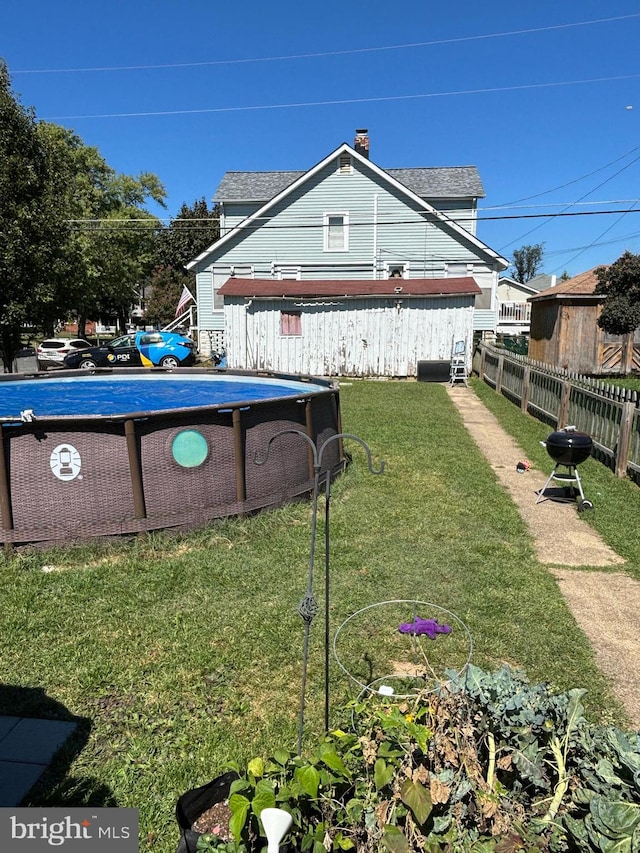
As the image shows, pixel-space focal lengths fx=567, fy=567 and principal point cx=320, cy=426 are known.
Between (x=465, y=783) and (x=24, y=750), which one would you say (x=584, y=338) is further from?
→ (x=24, y=750)

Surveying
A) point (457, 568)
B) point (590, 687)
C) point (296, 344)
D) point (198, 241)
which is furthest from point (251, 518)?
point (198, 241)

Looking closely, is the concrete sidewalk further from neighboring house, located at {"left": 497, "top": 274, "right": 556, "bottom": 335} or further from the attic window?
neighboring house, located at {"left": 497, "top": 274, "right": 556, "bottom": 335}

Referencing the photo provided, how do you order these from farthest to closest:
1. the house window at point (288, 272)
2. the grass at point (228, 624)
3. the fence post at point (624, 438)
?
the house window at point (288, 272)
the fence post at point (624, 438)
the grass at point (228, 624)

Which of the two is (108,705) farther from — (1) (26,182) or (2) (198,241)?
(2) (198,241)

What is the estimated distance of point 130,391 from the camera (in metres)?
14.5

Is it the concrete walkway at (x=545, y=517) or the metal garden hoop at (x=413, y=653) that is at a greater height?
the metal garden hoop at (x=413, y=653)

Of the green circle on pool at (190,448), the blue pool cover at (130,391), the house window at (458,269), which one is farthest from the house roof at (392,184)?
the green circle on pool at (190,448)

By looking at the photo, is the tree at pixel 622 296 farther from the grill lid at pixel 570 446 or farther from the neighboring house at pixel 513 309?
the neighboring house at pixel 513 309

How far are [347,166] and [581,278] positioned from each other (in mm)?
11564

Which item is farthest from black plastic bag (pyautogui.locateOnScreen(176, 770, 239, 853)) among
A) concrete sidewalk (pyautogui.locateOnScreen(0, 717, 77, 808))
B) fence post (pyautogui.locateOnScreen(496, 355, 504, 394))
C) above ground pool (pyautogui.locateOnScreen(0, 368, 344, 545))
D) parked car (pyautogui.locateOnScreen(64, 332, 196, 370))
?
parked car (pyautogui.locateOnScreen(64, 332, 196, 370))

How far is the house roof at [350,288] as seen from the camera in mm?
21438

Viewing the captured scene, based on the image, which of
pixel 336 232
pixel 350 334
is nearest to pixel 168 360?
pixel 350 334

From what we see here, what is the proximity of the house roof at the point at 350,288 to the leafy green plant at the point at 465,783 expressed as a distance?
779 inches

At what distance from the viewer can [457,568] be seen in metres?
5.56
